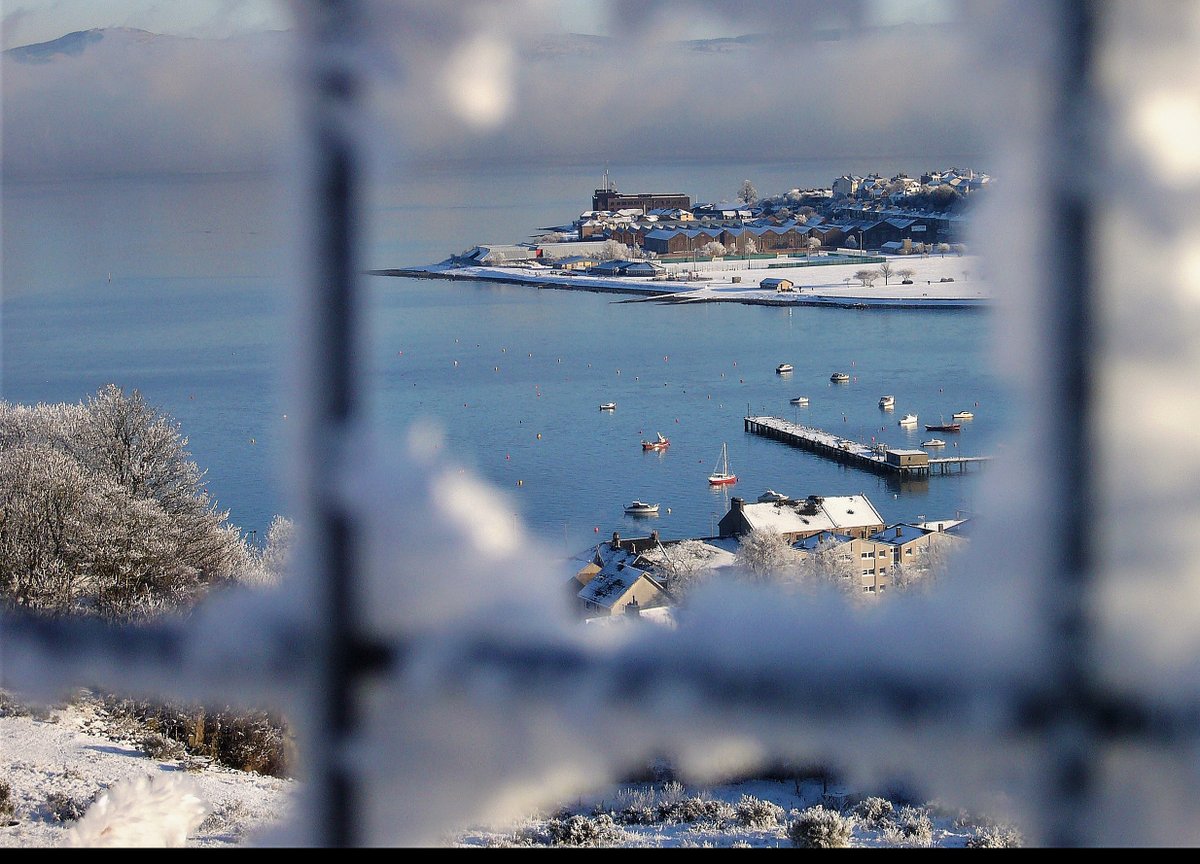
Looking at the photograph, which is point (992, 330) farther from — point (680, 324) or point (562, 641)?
point (680, 324)

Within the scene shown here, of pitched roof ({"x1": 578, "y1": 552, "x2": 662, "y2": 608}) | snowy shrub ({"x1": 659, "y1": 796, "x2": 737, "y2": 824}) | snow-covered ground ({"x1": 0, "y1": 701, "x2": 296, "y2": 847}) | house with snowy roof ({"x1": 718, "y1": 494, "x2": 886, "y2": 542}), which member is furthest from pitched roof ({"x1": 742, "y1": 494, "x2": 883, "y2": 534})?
snow-covered ground ({"x1": 0, "y1": 701, "x2": 296, "y2": 847})

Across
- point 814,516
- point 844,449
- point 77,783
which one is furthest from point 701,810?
point 844,449

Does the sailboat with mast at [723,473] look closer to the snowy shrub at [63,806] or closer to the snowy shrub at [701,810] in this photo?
the snowy shrub at [701,810]

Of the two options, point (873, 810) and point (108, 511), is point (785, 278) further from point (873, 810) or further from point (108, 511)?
point (873, 810)

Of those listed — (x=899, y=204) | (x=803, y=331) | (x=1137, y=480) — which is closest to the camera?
(x=1137, y=480)

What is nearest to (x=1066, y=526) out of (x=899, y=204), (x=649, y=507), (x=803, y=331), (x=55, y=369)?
(x=899, y=204)

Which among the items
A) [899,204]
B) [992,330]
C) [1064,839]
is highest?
[899,204]
